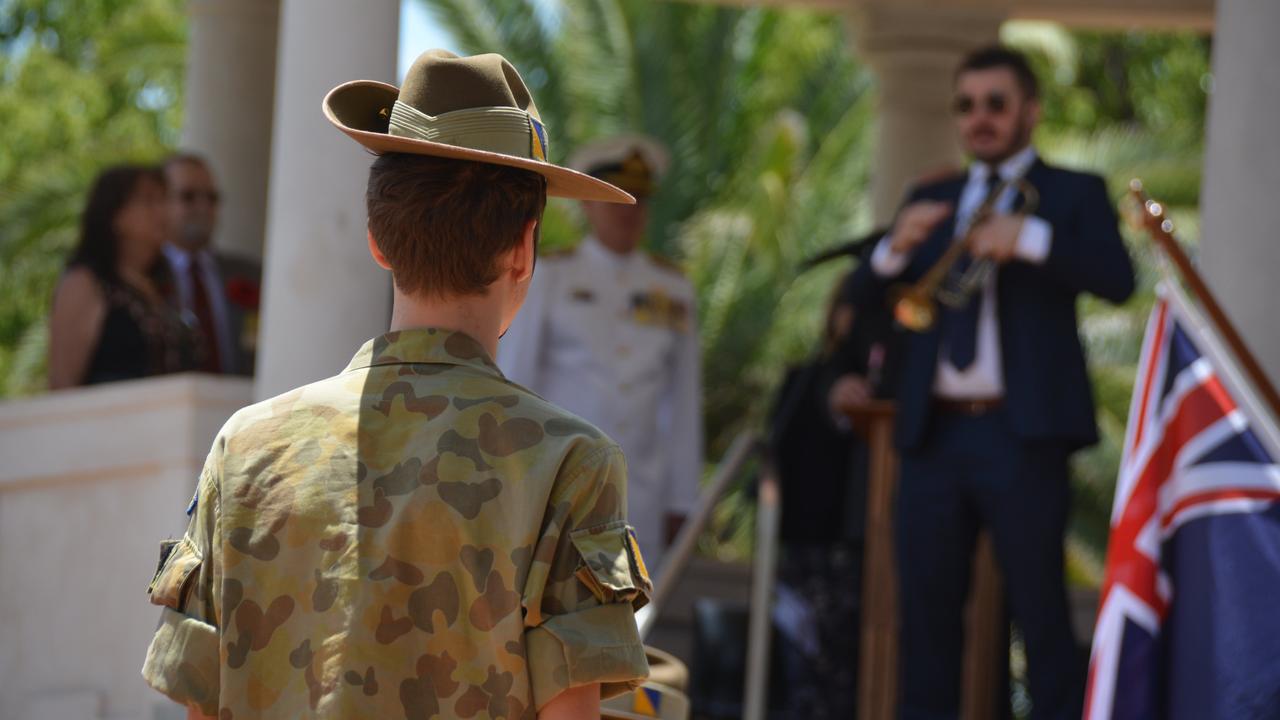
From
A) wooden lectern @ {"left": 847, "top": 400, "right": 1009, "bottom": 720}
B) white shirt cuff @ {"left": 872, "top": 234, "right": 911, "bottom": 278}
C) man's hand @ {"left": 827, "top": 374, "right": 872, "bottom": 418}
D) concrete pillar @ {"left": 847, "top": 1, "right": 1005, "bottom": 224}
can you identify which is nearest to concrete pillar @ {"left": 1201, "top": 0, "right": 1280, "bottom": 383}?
white shirt cuff @ {"left": 872, "top": 234, "right": 911, "bottom": 278}

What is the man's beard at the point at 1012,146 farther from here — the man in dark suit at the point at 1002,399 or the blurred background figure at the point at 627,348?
the blurred background figure at the point at 627,348

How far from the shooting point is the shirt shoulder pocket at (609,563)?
2.24 meters

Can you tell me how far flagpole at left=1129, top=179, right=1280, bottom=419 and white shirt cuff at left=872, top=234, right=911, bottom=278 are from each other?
886 mm

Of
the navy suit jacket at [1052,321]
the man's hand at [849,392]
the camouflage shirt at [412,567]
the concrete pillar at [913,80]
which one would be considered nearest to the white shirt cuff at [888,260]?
the navy suit jacket at [1052,321]

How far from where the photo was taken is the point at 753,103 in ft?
71.9

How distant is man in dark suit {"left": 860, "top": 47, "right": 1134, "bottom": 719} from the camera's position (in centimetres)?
554

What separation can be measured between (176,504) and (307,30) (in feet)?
5.35

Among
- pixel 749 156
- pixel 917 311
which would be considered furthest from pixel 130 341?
pixel 749 156

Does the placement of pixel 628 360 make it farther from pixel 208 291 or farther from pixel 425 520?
pixel 425 520

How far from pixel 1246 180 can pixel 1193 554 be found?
55.6 inches

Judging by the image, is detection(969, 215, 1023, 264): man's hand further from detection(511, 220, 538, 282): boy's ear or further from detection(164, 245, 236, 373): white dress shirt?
detection(164, 245, 236, 373): white dress shirt

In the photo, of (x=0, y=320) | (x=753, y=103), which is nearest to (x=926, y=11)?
(x=753, y=103)

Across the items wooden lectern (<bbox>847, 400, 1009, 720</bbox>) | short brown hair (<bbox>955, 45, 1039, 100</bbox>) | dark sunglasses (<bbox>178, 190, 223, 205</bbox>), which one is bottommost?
wooden lectern (<bbox>847, 400, 1009, 720</bbox>)

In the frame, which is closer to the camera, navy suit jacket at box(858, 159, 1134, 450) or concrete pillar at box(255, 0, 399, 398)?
navy suit jacket at box(858, 159, 1134, 450)
